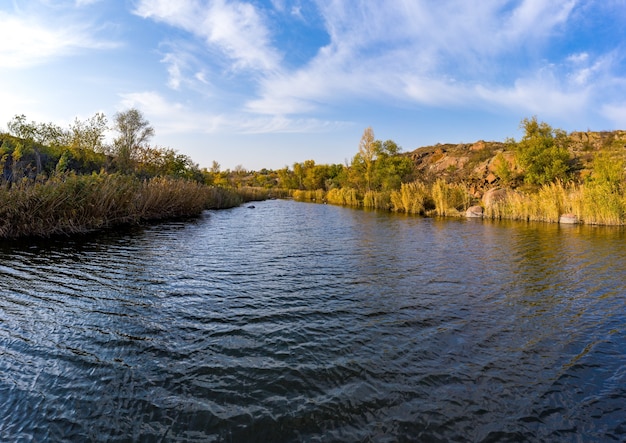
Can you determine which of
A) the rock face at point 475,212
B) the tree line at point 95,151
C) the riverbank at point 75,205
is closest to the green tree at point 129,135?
the tree line at point 95,151

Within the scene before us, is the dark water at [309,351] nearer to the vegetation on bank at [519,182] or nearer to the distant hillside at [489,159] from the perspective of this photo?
the vegetation on bank at [519,182]

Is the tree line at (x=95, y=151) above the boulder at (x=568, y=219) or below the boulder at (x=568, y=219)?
above

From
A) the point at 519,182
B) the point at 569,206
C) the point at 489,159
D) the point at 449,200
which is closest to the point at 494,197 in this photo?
the point at 449,200

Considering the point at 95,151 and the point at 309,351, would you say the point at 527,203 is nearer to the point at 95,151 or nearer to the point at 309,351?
the point at 309,351

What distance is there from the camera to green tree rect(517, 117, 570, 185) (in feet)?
103

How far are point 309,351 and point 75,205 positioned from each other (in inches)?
505

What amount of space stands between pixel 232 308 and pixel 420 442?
141 inches

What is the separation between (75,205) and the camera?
12.6 meters

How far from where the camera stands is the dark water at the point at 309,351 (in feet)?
9.08

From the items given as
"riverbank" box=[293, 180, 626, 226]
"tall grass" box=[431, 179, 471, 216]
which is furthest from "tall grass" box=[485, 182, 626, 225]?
"tall grass" box=[431, 179, 471, 216]

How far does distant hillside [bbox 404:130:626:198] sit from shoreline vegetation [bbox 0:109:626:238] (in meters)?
0.23

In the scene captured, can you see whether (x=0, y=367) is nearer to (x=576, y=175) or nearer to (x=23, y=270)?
(x=23, y=270)

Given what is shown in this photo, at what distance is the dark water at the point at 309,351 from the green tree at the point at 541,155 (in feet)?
94.0

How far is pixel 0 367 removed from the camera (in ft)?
11.7
